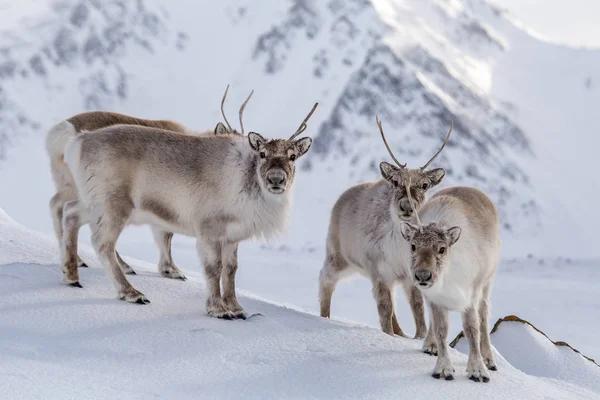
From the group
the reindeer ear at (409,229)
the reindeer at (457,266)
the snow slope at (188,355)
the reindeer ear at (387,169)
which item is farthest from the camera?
the reindeer ear at (387,169)

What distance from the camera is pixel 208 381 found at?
260 inches

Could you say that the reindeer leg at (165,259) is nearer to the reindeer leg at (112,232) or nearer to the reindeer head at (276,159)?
the reindeer leg at (112,232)

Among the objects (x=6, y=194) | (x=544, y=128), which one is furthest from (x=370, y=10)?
(x=6, y=194)

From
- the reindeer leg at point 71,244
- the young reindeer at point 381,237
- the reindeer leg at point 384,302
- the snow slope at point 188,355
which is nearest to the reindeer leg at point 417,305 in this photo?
the young reindeer at point 381,237

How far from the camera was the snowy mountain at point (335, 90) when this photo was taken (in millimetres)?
71875

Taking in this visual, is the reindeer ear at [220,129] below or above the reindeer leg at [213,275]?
above

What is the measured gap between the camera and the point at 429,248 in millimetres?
6785

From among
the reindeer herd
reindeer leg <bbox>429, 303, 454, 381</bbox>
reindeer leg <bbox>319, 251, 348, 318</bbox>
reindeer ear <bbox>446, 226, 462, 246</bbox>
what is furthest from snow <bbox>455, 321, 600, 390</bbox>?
reindeer ear <bbox>446, 226, 462, 246</bbox>

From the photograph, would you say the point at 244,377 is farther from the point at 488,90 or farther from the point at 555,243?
the point at 488,90

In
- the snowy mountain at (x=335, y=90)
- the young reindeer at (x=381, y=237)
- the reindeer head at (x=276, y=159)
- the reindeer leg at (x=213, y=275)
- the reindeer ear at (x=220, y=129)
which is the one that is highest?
the snowy mountain at (x=335, y=90)

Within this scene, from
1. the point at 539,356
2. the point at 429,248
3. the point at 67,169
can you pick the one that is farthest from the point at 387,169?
the point at 67,169

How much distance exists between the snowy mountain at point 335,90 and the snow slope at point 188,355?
5505cm

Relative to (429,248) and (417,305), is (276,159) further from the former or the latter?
(417,305)

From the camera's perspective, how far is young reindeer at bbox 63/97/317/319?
8367mm
